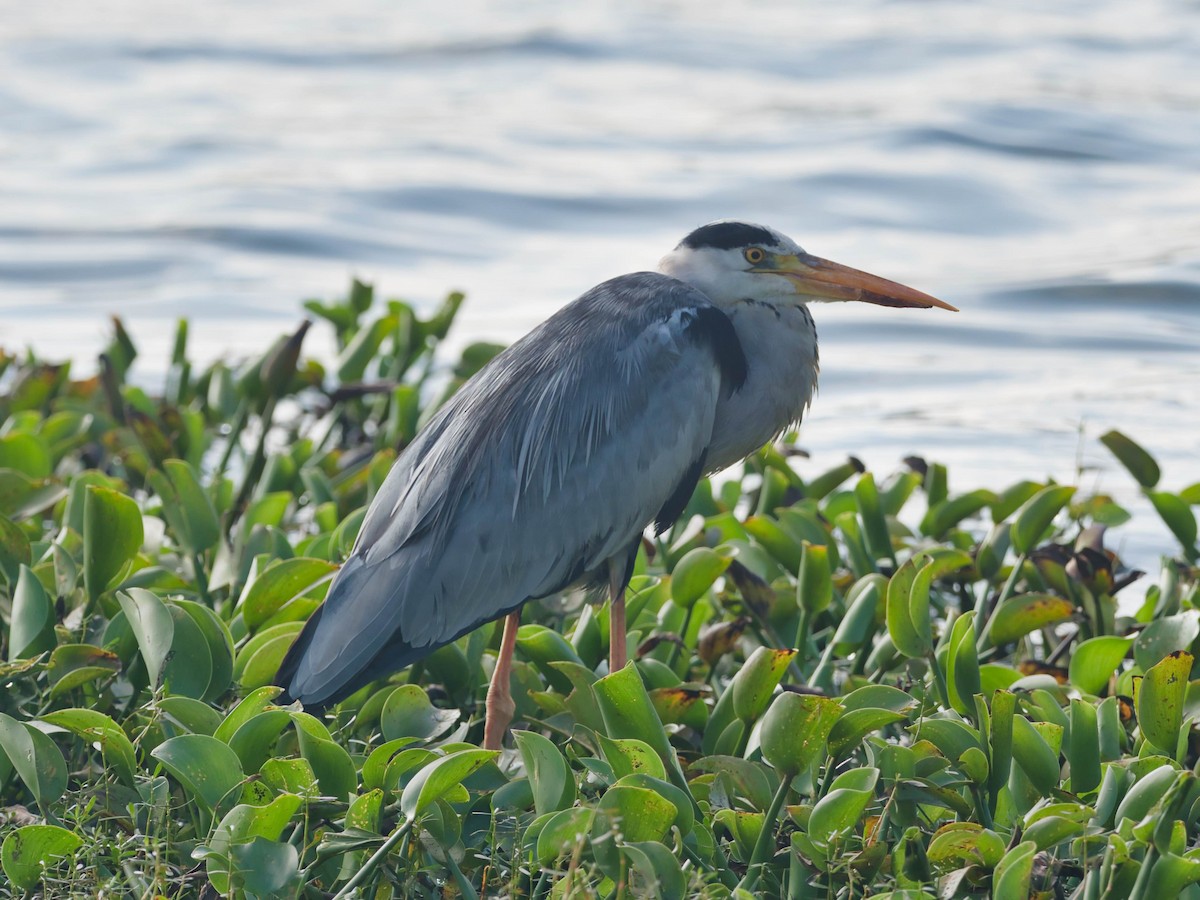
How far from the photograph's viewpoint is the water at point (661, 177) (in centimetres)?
765

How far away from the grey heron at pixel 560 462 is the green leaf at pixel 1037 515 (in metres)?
0.53

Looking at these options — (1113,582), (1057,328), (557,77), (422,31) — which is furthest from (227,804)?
(422,31)

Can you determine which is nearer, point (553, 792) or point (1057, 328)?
point (553, 792)

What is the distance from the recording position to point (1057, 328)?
831cm

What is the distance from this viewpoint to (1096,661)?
10.8 feet

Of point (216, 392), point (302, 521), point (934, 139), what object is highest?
point (934, 139)

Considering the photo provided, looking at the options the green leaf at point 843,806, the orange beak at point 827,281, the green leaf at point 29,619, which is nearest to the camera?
the green leaf at point 843,806

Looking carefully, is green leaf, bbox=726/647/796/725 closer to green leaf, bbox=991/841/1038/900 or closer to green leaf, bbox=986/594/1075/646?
green leaf, bbox=991/841/1038/900

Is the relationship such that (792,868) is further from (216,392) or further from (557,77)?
(557,77)

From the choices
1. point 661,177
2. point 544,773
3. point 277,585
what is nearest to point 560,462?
point 277,585

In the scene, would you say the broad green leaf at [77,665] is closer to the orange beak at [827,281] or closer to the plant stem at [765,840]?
the plant stem at [765,840]

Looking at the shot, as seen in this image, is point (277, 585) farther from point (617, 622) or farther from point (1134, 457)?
point (1134, 457)

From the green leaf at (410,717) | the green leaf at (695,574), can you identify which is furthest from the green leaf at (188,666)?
the green leaf at (695,574)

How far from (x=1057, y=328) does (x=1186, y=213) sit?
95.6 inches
